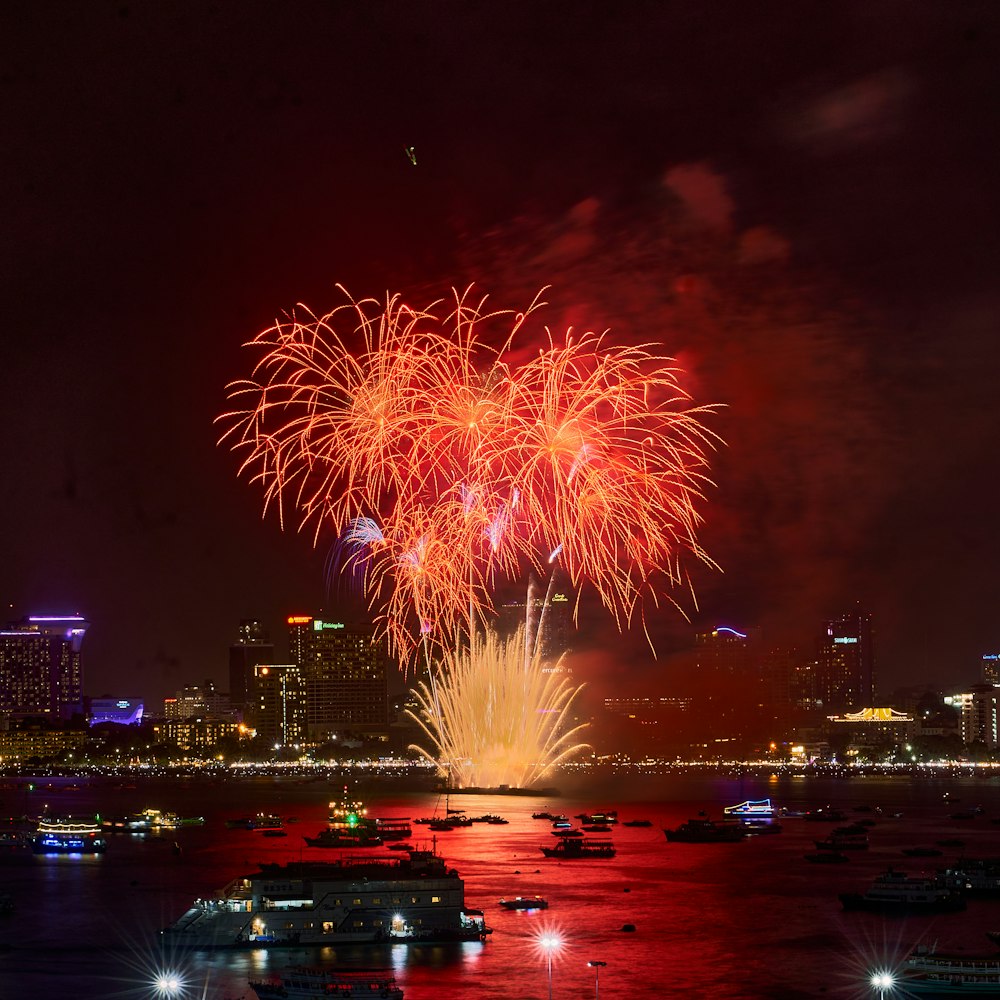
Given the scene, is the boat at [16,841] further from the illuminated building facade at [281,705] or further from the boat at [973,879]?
the illuminated building facade at [281,705]

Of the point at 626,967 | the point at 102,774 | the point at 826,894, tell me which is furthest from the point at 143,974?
the point at 102,774

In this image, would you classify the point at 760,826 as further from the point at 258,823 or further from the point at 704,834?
the point at 258,823

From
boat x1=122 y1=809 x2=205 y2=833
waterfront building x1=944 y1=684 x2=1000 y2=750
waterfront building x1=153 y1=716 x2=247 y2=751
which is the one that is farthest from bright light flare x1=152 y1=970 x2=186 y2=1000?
waterfront building x1=153 y1=716 x2=247 y2=751

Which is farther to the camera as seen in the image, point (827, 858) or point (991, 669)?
point (991, 669)

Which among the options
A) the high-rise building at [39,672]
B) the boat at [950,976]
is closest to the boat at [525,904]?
the boat at [950,976]

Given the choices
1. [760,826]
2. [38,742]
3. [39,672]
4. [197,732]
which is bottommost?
[760,826]

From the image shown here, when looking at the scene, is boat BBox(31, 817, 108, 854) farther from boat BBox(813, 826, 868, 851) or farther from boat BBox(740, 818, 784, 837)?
boat BBox(813, 826, 868, 851)

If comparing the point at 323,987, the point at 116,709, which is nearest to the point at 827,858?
the point at 323,987
